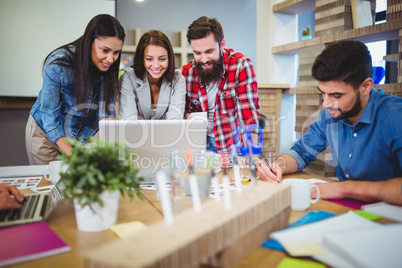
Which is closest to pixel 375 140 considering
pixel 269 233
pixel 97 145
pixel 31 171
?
pixel 269 233

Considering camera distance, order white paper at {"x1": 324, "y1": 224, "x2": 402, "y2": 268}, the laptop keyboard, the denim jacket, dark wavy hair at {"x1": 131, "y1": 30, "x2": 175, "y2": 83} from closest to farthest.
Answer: white paper at {"x1": 324, "y1": 224, "x2": 402, "y2": 268}, the laptop keyboard, the denim jacket, dark wavy hair at {"x1": 131, "y1": 30, "x2": 175, "y2": 83}

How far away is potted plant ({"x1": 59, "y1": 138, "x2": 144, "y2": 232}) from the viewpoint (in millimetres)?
836

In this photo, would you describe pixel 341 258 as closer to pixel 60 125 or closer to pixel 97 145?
pixel 97 145

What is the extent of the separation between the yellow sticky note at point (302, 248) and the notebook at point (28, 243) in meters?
0.50

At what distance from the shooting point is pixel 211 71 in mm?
2275

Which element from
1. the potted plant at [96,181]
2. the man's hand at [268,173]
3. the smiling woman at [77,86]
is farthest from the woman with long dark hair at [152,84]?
the potted plant at [96,181]

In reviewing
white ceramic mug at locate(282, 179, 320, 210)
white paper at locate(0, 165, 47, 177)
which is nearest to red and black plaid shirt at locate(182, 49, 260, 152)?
white paper at locate(0, 165, 47, 177)

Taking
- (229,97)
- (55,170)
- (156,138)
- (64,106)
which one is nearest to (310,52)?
(229,97)

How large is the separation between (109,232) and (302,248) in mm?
482

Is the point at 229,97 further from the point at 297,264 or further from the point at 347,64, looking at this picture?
the point at 297,264

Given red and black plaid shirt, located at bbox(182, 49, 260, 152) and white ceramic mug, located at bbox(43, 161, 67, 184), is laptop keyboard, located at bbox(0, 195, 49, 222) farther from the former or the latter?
red and black plaid shirt, located at bbox(182, 49, 260, 152)

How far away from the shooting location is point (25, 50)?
3.11 meters

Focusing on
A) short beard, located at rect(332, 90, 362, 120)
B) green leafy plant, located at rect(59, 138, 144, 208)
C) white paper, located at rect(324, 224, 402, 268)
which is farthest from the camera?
short beard, located at rect(332, 90, 362, 120)

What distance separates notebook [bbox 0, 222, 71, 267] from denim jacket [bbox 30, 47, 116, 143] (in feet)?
3.36
